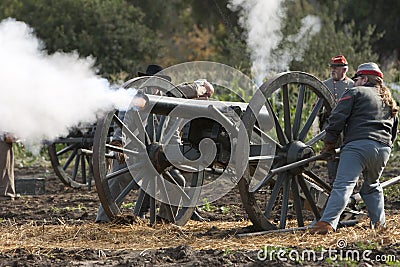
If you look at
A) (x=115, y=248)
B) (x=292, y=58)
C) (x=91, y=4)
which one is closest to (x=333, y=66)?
(x=115, y=248)

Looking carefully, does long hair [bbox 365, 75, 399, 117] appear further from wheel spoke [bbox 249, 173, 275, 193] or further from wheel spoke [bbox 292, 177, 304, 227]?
wheel spoke [bbox 249, 173, 275, 193]

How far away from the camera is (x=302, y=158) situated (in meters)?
7.54

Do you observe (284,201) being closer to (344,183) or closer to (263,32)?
(344,183)

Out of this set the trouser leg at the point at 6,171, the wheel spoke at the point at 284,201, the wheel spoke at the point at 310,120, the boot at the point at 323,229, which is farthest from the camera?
the trouser leg at the point at 6,171

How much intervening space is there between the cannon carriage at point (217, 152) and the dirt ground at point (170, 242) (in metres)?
0.34

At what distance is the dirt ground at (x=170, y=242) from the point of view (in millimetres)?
5973

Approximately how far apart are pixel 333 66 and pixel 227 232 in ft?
10.5

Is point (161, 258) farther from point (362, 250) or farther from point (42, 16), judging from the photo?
point (42, 16)

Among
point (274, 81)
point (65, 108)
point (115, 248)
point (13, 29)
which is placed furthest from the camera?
point (13, 29)

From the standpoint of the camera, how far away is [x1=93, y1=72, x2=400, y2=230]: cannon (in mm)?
7305

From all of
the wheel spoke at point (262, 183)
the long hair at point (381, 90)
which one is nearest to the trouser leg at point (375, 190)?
the long hair at point (381, 90)

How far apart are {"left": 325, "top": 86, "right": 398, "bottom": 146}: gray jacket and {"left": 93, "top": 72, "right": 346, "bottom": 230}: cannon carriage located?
0.41 m

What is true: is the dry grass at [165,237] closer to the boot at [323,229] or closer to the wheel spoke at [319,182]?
the boot at [323,229]

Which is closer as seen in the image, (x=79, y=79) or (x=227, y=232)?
(x=227, y=232)
